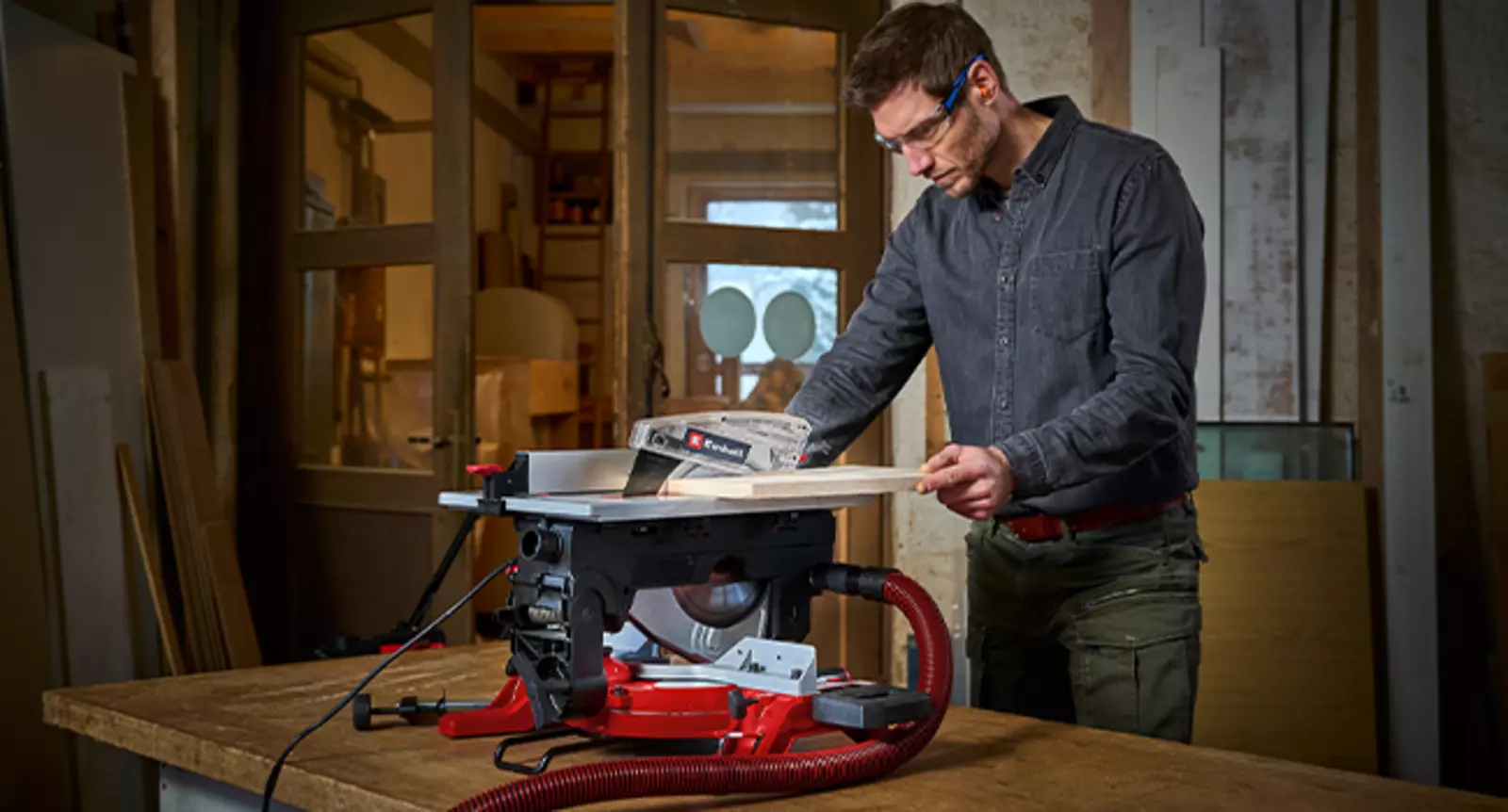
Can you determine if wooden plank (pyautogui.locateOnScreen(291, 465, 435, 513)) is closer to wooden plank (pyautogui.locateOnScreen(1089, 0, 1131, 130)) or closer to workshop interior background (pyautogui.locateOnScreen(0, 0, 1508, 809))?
workshop interior background (pyautogui.locateOnScreen(0, 0, 1508, 809))

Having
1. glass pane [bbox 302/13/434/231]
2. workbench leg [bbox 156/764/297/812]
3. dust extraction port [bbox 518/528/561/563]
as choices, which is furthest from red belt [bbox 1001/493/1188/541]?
glass pane [bbox 302/13/434/231]

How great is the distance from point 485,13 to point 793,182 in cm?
318

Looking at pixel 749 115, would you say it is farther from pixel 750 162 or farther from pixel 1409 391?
pixel 1409 391

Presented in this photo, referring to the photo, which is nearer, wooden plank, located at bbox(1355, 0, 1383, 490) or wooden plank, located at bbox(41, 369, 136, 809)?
wooden plank, located at bbox(41, 369, 136, 809)

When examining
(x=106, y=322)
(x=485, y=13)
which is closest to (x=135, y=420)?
(x=106, y=322)

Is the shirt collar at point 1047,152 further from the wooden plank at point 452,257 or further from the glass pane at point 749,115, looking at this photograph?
the wooden plank at point 452,257

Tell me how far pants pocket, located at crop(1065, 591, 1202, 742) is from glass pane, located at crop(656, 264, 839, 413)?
7.61ft

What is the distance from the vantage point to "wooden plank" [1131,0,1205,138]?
140 inches

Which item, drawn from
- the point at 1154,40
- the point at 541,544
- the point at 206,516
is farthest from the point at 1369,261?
the point at 206,516

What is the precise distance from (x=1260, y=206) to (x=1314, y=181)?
16cm

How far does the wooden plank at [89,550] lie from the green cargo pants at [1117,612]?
2.27 m

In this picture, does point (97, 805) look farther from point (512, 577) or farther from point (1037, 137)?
point (1037, 137)

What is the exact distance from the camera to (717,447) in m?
1.55

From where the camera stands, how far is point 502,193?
7629 mm
